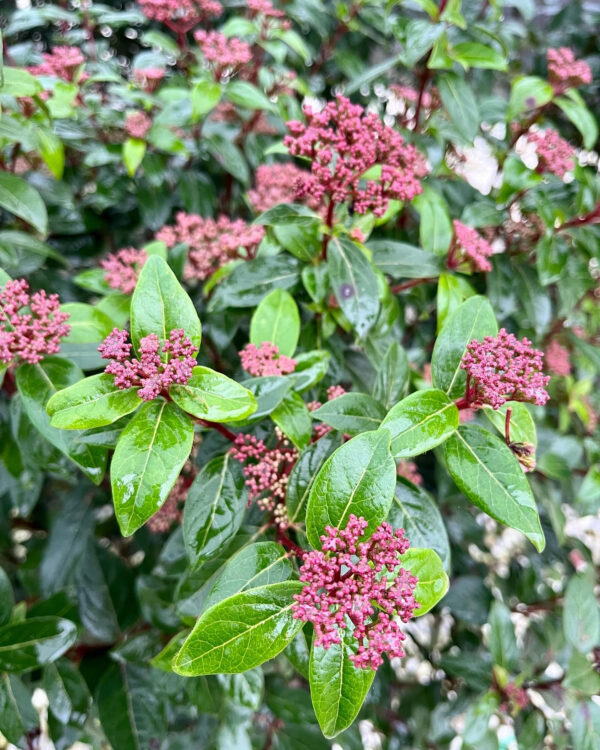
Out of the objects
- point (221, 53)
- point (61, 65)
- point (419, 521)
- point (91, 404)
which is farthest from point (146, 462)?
point (61, 65)

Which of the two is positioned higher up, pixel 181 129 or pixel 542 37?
pixel 542 37

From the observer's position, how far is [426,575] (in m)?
0.74

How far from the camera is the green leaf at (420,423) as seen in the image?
76cm

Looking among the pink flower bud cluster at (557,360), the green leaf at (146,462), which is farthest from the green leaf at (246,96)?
the pink flower bud cluster at (557,360)

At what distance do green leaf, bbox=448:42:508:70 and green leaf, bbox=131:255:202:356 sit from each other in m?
1.00

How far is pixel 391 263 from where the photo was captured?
3.87 ft

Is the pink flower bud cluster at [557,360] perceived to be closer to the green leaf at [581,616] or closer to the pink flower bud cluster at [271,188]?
the green leaf at [581,616]

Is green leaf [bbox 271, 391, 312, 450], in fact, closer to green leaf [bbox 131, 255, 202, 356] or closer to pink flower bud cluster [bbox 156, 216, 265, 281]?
green leaf [bbox 131, 255, 202, 356]

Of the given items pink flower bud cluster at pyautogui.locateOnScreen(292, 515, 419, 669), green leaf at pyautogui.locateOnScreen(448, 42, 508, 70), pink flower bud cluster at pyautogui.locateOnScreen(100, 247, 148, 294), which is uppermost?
green leaf at pyautogui.locateOnScreen(448, 42, 508, 70)

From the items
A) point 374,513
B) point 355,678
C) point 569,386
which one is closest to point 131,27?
point 569,386

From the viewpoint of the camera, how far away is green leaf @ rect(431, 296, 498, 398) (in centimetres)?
86

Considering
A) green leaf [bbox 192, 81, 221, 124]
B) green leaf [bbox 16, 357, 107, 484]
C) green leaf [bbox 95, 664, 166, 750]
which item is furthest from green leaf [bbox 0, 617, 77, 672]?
green leaf [bbox 192, 81, 221, 124]

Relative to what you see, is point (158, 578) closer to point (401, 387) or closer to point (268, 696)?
point (268, 696)

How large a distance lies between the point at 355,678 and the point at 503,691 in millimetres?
921
